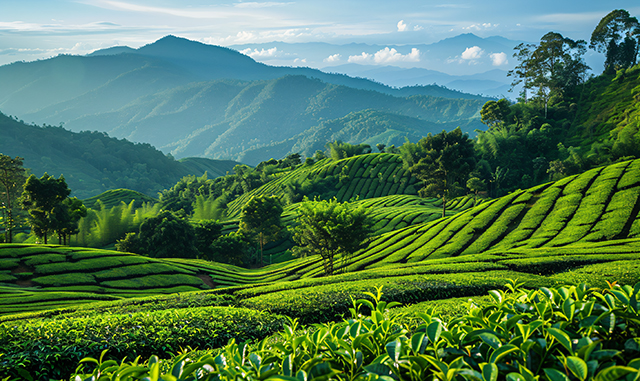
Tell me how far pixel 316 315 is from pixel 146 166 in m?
205

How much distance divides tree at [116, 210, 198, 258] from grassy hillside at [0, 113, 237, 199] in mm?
145004

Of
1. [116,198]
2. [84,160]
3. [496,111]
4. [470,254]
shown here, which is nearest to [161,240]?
[470,254]

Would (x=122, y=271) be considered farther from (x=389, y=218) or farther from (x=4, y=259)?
(x=389, y=218)

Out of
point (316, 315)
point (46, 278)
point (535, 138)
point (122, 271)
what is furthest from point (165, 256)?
point (535, 138)

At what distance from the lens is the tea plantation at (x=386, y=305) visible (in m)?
2.67

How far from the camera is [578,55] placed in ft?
278

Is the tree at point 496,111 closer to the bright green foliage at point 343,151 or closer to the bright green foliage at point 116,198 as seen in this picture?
the bright green foliage at point 343,151

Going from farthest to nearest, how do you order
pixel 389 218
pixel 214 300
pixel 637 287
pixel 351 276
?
1. pixel 389 218
2. pixel 351 276
3. pixel 214 300
4. pixel 637 287

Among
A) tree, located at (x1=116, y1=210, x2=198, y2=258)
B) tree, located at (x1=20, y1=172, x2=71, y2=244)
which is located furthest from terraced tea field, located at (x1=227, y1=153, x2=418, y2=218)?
tree, located at (x1=20, y1=172, x2=71, y2=244)

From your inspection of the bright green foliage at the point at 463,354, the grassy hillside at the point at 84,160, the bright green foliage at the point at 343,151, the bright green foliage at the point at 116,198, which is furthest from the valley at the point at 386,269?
the grassy hillside at the point at 84,160

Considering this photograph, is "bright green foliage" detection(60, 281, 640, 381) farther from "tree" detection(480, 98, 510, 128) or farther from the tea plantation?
"tree" detection(480, 98, 510, 128)

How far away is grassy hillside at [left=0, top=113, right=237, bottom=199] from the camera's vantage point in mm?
166000

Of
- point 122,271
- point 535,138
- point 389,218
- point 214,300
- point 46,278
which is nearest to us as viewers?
point 214,300

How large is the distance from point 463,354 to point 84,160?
→ 224747mm
